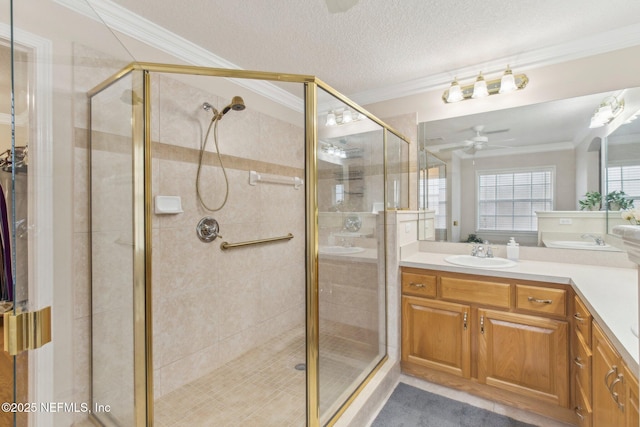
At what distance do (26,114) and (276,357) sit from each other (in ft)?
6.73

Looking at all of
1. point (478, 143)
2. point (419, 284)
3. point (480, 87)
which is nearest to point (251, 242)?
point (419, 284)

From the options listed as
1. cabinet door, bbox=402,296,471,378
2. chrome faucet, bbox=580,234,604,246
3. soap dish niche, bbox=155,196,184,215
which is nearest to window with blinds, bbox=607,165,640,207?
chrome faucet, bbox=580,234,604,246

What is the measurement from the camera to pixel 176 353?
1.85 meters

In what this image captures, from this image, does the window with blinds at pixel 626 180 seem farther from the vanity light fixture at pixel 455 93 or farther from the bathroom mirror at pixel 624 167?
the vanity light fixture at pixel 455 93

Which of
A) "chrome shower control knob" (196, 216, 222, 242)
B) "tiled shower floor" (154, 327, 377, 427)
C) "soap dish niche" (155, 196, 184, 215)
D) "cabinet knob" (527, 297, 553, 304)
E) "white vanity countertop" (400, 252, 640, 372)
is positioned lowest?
"tiled shower floor" (154, 327, 377, 427)

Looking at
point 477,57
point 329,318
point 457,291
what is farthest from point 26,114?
point 477,57

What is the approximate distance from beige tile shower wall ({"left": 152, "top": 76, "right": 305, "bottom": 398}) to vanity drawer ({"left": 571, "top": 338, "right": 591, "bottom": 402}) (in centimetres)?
139

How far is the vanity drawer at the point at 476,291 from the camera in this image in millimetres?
1794

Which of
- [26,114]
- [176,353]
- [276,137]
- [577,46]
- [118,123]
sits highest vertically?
[577,46]

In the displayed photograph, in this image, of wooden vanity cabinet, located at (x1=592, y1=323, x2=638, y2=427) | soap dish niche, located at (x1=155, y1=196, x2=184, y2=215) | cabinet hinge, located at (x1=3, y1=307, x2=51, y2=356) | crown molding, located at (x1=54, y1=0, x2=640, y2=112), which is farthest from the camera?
soap dish niche, located at (x1=155, y1=196, x2=184, y2=215)

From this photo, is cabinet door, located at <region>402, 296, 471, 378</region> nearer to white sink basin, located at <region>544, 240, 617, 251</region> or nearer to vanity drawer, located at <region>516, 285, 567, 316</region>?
vanity drawer, located at <region>516, 285, 567, 316</region>

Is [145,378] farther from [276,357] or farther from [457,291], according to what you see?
[457,291]

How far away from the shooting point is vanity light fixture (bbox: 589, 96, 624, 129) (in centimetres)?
190

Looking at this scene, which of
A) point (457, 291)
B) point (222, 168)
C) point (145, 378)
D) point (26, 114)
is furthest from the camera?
point (222, 168)
